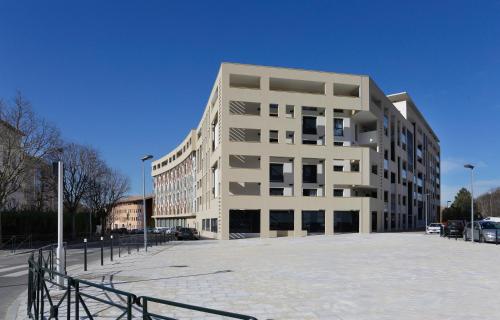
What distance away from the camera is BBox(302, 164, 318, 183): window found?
51.8m

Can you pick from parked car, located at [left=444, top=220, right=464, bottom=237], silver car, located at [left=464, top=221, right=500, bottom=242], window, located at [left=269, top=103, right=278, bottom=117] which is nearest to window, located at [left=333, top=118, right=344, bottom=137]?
window, located at [left=269, top=103, right=278, bottom=117]

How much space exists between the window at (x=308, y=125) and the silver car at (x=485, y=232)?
2110 cm

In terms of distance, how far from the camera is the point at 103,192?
210ft

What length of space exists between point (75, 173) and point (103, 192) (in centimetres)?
1168

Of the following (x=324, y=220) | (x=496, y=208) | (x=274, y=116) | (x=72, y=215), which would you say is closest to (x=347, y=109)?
(x=274, y=116)

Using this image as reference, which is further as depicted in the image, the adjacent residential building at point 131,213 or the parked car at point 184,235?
the adjacent residential building at point 131,213

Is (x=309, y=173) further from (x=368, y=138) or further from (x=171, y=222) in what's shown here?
(x=171, y=222)

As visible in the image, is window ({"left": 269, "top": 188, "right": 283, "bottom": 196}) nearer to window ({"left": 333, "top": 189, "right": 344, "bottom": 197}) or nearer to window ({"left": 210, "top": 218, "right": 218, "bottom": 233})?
window ({"left": 333, "top": 189, "right": 344, "bottom": 197})

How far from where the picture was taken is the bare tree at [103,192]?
58116 mm

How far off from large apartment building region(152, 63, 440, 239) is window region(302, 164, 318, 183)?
0.11 meters

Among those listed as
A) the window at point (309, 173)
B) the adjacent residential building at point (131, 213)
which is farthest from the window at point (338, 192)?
the adjacent residential building at point (131, 213)

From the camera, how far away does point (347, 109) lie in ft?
174

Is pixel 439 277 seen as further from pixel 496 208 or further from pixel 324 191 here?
pixel 496 208

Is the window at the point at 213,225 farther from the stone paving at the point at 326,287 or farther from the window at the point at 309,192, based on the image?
Answer: the stone paving at the point at 326,287
